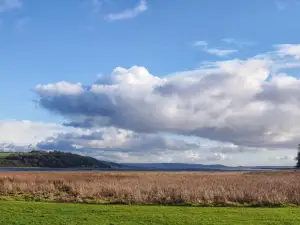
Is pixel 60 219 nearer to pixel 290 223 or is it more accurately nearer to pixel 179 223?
pixel 179 223

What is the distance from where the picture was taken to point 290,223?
17.9 metres

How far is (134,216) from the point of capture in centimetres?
1956

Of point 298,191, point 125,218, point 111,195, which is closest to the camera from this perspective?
point 125,218

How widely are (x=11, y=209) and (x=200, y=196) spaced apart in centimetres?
1111

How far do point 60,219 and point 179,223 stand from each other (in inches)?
182

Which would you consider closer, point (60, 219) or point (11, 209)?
point (60, 219)

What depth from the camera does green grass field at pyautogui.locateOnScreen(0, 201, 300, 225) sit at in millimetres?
18172

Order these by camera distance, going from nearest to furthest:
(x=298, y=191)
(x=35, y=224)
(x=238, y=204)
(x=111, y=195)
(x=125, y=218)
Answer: (x=35, y=224), (x=125, y=218), (x=238, y=204), (x=298, y=191), (x=111, y=195)

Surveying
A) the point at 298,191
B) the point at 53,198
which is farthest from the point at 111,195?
the point at 298,191

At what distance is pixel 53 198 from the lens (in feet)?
100

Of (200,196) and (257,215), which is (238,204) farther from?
(257,215)

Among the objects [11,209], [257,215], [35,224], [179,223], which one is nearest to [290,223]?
[257,215]

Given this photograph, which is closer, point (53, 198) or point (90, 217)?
point (90, 217)

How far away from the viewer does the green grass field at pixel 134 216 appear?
18.2 meters
